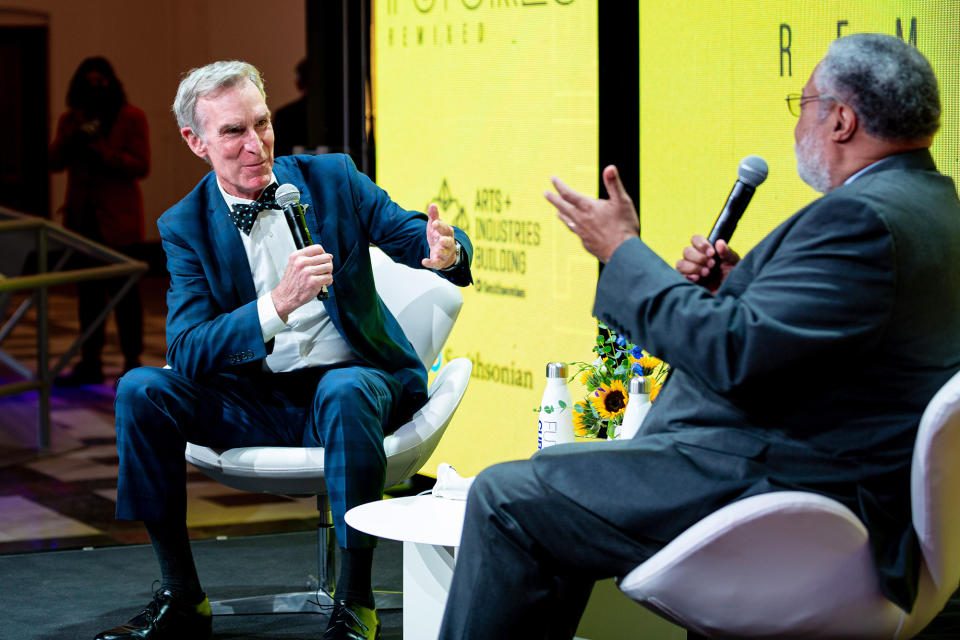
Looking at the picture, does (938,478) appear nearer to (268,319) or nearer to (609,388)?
(609,388)

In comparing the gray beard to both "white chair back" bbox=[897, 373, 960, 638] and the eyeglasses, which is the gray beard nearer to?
the eyeglasses

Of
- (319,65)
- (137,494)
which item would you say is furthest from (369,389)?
(319,65)

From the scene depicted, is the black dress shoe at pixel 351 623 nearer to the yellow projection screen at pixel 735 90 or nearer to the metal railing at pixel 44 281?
the yellow projection screen at pixel 735 90

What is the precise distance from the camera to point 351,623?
2.79 metres

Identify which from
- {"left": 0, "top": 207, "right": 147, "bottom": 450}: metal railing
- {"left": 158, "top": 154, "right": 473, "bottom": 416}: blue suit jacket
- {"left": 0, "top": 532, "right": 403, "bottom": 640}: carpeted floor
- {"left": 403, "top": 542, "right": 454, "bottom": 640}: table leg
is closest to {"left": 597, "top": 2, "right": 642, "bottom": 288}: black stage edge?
{"left": 158, "top": 154, "right": 473, "bottom": 416}: blue suit jacket

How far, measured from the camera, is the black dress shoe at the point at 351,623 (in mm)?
2770

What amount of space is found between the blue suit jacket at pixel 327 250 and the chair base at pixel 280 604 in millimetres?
557

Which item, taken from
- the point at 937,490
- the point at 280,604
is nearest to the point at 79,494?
the point at 280,604

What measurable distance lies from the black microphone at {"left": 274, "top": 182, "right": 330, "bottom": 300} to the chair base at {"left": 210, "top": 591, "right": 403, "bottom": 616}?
2.99ft

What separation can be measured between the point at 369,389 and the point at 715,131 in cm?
124

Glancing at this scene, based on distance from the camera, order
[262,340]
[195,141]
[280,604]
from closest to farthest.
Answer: [262,340] < [195,141] < [280,604]

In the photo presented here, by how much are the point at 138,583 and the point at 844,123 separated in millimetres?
2436

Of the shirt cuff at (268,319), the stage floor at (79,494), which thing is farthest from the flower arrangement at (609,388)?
the stage floor at (79,494)

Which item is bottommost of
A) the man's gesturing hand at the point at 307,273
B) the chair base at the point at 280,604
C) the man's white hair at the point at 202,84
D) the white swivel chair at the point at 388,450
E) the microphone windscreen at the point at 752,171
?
the chair base at the point at 280,604
